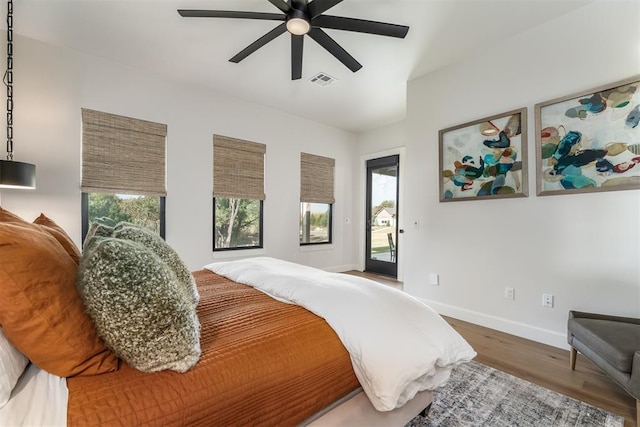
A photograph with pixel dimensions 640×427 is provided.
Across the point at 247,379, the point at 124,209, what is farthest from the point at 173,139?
the point at 247,379

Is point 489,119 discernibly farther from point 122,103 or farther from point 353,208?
point 122,103

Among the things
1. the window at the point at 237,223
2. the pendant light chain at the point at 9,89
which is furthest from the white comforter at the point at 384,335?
the pendant light chain at the point at 9,89

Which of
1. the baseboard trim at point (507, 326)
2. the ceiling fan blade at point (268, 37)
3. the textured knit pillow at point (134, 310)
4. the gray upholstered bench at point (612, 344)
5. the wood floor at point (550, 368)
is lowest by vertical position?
the wood floor at point (550, 368)

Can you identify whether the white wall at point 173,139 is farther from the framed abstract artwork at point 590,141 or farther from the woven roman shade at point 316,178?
the framed abstract artwork at point 590,141

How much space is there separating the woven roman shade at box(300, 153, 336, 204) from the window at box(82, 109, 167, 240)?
82.9 inches

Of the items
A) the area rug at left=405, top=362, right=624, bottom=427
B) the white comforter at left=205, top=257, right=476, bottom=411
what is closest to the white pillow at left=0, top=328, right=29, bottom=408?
the white comforter at left=205, top=257, right=476, bottom=411

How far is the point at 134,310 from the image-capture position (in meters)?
0.79

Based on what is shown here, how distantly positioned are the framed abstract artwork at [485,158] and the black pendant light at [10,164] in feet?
12.0

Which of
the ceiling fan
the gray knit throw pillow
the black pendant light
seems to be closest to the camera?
the gray knit throw pillow

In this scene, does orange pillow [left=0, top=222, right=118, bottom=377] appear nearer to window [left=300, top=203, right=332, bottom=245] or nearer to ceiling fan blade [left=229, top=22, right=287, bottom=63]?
ceiling fan blade [left=229, top=22, right=287, bottom=63]

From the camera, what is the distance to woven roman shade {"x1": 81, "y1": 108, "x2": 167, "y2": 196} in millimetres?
2855

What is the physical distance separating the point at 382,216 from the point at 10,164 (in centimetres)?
459

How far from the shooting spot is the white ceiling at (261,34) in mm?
2207

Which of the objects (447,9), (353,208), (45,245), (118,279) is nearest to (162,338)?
(118,279)
